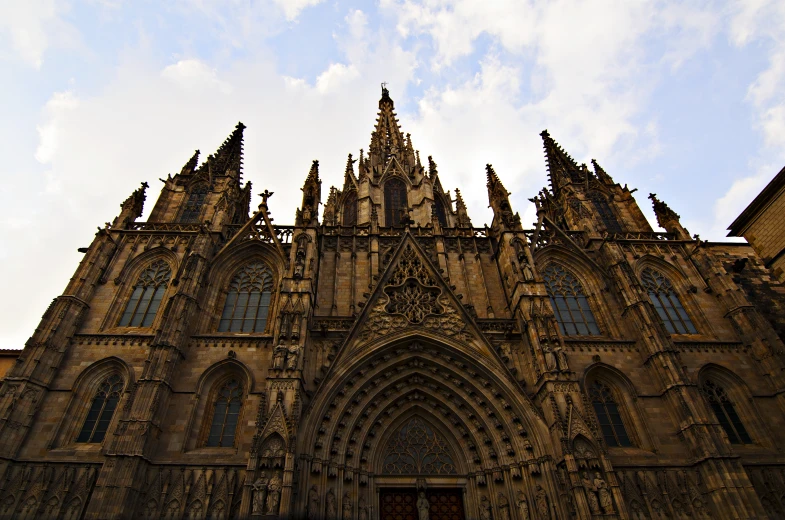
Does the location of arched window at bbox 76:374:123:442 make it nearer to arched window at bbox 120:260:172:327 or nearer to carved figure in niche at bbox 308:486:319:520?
arched window at bbox 120:260:172:327

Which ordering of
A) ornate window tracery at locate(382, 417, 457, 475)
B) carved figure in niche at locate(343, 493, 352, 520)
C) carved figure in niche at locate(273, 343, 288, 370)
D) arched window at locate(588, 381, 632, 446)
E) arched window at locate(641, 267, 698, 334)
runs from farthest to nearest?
arched window at locate(641, 267, 698, 334) < arched window at locate(588, 381, 632, 446) < ornate window tracery at locate(382, 417, 457, 475) < carved figure in niche at locate(273, 343, 288, 370) < carved figure in niche at locate(343, 493, 352, 520)

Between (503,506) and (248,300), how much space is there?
12302 millimetres

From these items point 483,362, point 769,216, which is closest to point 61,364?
point 483,362

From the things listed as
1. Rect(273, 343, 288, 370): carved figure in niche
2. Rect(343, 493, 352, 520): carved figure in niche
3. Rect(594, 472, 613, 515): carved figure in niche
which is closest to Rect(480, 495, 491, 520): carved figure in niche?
Rect(594, 472, 613, 515): carved figure in niche

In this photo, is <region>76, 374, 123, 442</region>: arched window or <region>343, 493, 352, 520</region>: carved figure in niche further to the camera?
<region>76, 374, 123, 442</region>: arched window

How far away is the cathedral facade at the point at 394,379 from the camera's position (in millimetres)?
12820

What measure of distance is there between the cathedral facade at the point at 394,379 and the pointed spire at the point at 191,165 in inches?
176

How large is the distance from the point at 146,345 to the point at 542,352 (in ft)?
47.1

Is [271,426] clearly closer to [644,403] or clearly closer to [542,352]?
[542,352]

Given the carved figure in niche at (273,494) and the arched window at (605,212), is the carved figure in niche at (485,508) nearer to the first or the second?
the carved figure in niche at (273,494)

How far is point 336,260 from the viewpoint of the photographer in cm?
1959

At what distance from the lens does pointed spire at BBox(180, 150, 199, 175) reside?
25.2 meters

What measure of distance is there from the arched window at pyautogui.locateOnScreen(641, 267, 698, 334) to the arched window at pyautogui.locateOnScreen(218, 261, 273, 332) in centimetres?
1704

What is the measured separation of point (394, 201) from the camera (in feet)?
88.8
